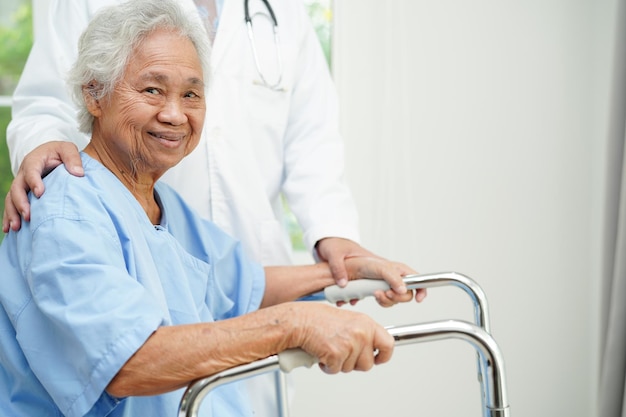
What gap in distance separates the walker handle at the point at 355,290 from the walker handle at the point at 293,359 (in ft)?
1.60

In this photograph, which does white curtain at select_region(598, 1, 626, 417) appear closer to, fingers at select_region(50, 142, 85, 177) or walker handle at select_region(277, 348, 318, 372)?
walker handle at select_region(277, 348, 318, 372)

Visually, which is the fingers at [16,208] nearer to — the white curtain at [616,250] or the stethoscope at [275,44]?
the stethoscope at [275,44]

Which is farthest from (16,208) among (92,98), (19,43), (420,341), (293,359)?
(19,43)

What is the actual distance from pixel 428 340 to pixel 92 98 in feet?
2.12

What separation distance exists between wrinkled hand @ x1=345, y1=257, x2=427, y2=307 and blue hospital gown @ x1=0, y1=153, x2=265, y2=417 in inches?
13.6

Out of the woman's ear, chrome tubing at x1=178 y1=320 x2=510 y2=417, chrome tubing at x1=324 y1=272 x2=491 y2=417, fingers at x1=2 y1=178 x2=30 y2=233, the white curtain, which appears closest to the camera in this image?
chrome tubing at x1=178 y1=320 x2=510 y2=417

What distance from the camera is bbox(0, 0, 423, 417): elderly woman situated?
89 centimetres

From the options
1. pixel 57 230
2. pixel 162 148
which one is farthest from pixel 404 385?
pixel 57 230

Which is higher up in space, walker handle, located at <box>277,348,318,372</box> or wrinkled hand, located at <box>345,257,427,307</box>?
walker handle, located at <box>277,348,318,372</box>

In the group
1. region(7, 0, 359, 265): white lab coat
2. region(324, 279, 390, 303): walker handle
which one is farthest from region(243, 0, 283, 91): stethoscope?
region(324, 279, 390, 303): walker handle

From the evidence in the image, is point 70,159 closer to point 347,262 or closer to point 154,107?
point 154,107

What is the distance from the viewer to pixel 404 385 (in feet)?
7.70

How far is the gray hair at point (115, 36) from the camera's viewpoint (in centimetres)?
110

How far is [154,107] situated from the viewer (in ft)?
3.70
